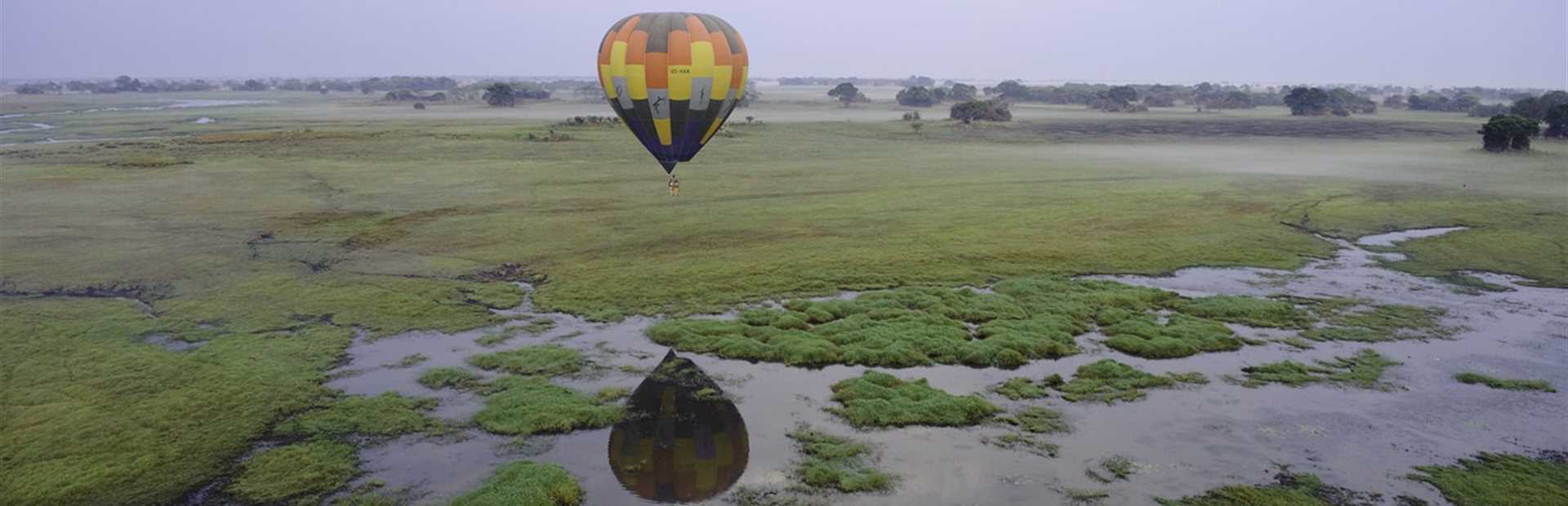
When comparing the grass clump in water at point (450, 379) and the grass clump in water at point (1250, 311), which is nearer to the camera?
the grass clump in water at point (450, 379)

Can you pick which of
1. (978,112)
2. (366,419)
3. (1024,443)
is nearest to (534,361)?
(366,419)

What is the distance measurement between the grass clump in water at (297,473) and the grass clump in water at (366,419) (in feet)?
1.81

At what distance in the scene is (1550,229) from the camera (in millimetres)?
34125

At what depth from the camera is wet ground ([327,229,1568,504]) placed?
1494 cm

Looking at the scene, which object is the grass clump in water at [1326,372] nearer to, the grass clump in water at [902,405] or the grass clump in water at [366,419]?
the grass clump in water at [902,405]

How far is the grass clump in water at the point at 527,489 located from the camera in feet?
46.0

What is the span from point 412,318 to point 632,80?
361 inches

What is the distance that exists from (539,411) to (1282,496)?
40.4ft

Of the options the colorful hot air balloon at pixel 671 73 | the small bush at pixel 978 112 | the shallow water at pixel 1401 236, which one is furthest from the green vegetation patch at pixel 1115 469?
the small bush at pixel 978 112

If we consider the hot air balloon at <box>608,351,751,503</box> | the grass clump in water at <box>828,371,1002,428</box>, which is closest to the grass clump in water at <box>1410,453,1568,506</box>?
the grass clump in water at <box>828,371,1002,428</box>

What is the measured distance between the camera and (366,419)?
1702 cm

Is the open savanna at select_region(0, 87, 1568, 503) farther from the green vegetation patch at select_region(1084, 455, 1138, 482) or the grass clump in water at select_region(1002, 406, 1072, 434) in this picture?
the green vegetation patch at select_region(1084, 455, 1138, 482)

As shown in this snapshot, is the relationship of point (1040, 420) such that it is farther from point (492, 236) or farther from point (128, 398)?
point (492, 236)

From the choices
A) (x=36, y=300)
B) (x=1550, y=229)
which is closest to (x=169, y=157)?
(x=36, y=300)
